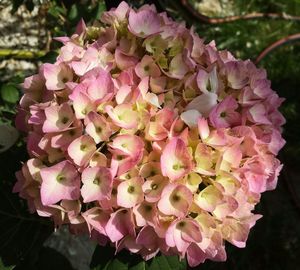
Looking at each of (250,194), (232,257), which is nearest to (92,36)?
(250,194)

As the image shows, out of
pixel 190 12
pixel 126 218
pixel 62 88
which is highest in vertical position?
pixel 62 88

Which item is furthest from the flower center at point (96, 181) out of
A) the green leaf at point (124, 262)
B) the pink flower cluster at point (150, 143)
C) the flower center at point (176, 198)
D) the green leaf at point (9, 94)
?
the green leaf at point (9, 94)

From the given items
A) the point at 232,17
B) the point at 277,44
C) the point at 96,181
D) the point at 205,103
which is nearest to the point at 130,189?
the point at 96,181

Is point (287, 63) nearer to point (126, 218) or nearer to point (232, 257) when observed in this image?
point (232, 257)

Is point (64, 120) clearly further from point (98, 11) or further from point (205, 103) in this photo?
point (98, 11)

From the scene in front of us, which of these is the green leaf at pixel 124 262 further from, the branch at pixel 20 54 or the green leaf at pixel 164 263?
the branch at pixel 20 54

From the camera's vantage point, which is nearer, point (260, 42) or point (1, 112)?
point (1, 112)
